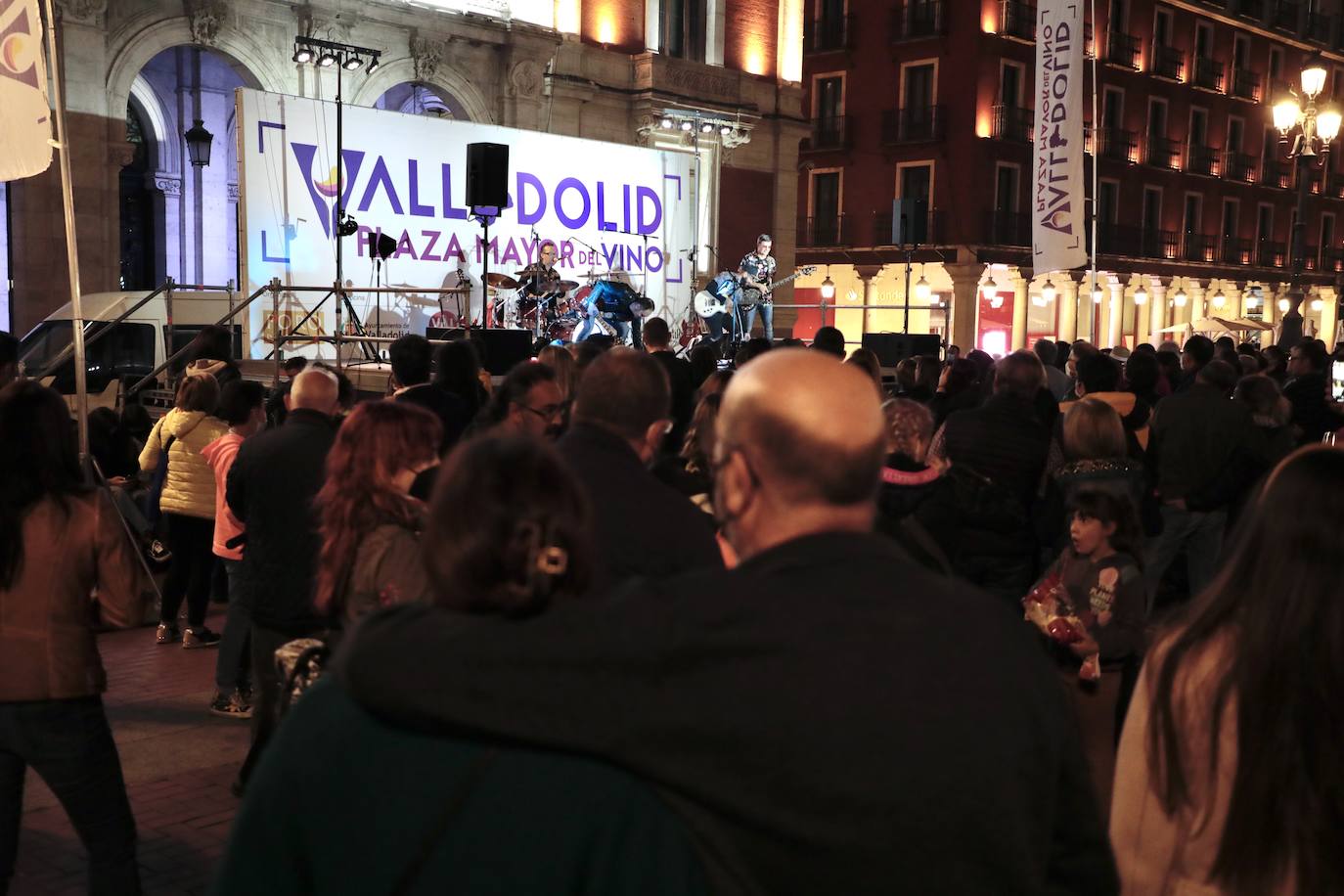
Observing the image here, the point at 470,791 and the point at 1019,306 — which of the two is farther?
the point at 1019,306

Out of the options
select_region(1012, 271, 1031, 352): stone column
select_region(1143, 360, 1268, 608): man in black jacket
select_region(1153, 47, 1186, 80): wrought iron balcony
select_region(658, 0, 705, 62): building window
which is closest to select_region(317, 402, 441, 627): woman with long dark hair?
select_region(1143, 360, 1268, 608): man in black jacket

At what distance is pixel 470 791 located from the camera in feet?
4.76

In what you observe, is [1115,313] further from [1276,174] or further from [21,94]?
[21,94]

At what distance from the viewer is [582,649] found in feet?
4.58

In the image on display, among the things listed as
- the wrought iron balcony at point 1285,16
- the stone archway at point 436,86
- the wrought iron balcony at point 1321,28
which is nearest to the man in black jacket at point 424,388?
the stone archway at point 436,86

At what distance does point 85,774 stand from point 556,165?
1792 cm

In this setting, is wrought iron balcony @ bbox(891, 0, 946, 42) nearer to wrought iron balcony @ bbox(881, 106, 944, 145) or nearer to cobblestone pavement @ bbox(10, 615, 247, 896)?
wrought iron balcony @ bbox(881, 106, 944, 145)

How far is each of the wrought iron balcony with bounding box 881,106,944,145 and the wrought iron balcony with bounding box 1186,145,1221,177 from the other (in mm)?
11289

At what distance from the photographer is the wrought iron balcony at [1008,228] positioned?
37625 millimetres

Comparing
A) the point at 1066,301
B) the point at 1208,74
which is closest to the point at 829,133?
the point at 1066,301

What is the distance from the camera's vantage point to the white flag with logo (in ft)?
19.3

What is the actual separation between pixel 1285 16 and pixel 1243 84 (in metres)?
4.36

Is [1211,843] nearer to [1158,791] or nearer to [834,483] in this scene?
[1158,791]

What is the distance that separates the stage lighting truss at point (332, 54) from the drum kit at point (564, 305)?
3.30 meters
